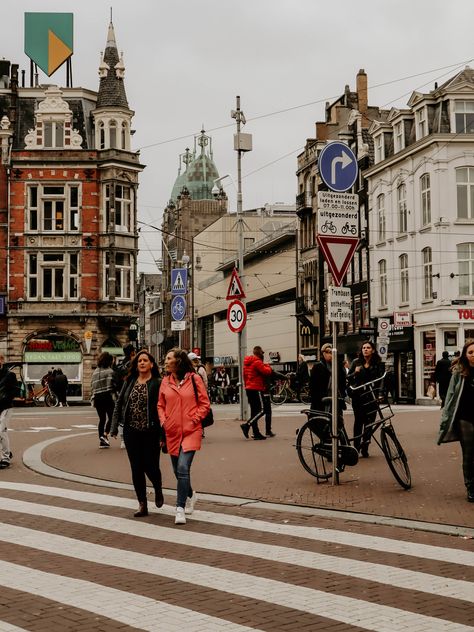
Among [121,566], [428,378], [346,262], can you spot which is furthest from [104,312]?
[121,566]

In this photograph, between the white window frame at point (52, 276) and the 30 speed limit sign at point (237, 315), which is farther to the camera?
the white window frame at point (52, 276)

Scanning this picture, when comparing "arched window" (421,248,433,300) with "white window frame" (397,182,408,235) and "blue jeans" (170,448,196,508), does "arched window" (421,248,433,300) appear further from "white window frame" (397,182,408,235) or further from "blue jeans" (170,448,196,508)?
"blue jeans" (170,448,196,508)

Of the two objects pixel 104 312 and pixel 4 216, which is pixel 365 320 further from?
pixel 4 216

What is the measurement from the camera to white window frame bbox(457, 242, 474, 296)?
44.0 metres

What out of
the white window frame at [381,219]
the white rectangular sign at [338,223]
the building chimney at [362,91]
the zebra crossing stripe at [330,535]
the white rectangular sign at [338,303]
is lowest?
the zebra crossing stripe at [330,535]

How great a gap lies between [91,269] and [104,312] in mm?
2515

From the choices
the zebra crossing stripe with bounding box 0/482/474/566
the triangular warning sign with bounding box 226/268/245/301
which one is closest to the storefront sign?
the triangular warning sign with bounding box 226/268/245/301

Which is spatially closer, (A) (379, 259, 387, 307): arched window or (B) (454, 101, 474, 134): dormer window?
(B) (454, 101, 474, 134): dormer window

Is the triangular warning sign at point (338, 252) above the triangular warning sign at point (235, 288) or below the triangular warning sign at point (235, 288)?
below

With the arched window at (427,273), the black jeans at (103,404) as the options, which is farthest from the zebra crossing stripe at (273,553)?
the arched window at (427,273)

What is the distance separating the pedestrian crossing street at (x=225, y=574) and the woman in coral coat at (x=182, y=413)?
1.80 ft

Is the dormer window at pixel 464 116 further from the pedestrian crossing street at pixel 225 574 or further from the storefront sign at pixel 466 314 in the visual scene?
the pedestrian crossing street at pixel 225 574

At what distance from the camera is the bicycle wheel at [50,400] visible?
45406mm

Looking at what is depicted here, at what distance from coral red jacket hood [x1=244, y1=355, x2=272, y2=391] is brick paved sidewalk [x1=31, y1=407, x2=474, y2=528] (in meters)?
1.12
